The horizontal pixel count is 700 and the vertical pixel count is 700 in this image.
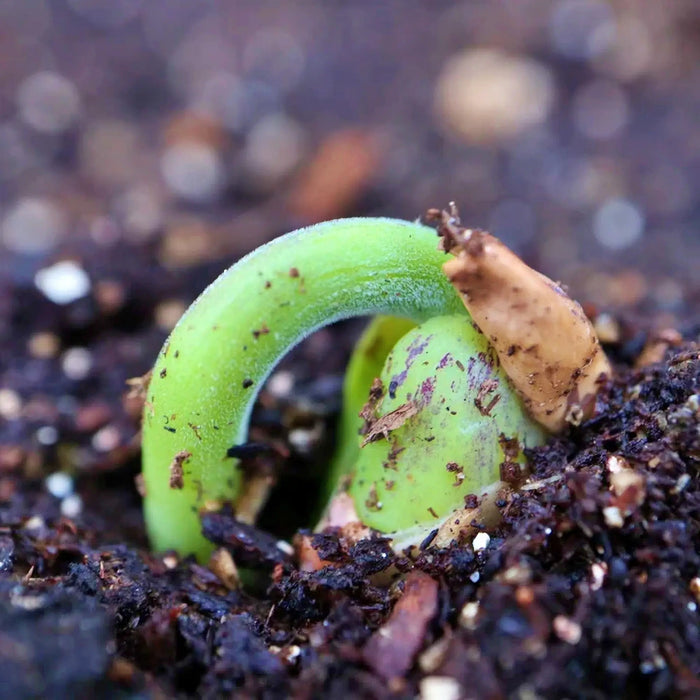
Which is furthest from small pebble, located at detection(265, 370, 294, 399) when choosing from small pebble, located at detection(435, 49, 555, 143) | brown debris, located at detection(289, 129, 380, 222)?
small pebble, located at detection(435, 49, 555, 143)

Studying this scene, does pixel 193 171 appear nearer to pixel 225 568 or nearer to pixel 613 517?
pixel 225 568

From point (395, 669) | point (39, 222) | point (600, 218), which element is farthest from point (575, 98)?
point (395, 669)

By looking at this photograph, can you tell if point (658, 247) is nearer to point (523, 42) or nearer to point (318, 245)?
point (523, 42)

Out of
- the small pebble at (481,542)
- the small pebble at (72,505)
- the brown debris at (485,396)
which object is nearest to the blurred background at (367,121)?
the small pebble at (72,505)

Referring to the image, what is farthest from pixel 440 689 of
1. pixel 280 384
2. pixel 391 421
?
pixel 280 384

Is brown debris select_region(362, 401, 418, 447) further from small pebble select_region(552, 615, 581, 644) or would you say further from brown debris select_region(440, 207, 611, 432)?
small pebble select_region(552, 615, 581, 644)
